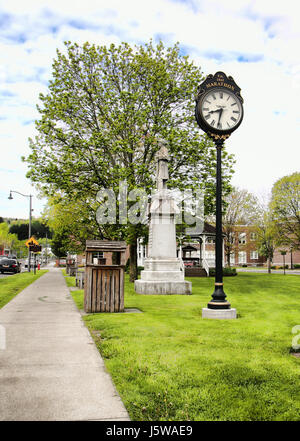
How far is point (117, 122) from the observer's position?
1917 centimetres

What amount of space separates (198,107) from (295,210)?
96.4ft

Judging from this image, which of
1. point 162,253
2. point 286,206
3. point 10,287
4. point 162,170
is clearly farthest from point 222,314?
point 286,206

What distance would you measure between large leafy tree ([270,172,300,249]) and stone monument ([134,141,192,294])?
22770 millimetres

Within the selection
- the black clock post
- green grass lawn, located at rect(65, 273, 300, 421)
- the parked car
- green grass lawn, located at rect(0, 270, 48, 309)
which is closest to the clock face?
the black clock post

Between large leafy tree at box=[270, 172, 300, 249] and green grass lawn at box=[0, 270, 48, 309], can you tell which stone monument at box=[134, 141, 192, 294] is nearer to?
green grass lawn at box=[0, 270, 48, 309]

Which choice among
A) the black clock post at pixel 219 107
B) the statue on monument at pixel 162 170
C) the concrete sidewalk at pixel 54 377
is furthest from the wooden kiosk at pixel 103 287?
the statue on monument at pixel 162 170

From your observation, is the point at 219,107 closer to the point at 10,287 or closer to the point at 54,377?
the point at 54,377

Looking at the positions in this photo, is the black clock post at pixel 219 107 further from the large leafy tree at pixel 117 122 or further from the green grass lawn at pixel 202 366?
the large leafy tree at pixel 117 122

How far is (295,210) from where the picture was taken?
36.7m

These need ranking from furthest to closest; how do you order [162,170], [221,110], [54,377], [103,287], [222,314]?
[162,170] → [221,110] → [103,287] → [222,314] → [54,377]

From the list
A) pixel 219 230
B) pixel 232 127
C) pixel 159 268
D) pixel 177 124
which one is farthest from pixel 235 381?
pixel 177 124

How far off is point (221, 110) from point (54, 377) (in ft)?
26.5

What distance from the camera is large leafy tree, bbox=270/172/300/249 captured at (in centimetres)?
3662
